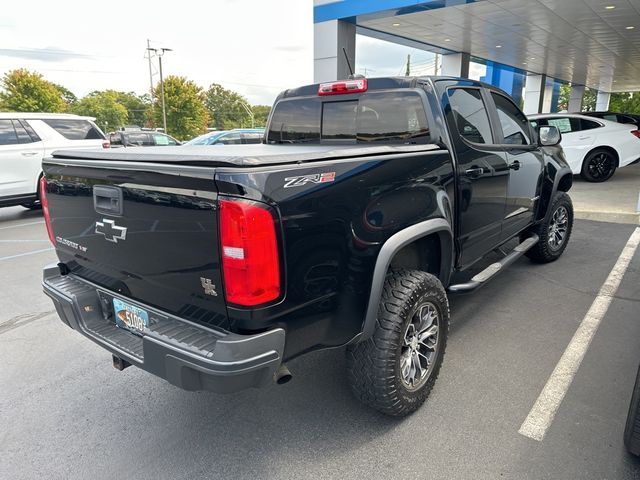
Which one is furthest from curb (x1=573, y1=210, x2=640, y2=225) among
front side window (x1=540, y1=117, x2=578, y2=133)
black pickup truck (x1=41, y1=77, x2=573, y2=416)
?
black pickup truck (x1=41, y1=77, x2=573, y2=416)

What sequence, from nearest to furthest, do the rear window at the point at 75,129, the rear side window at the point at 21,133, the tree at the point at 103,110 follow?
the rear side window at the point at 21,133
the rear window at the point at 75,129
the tree at the point at 103,110

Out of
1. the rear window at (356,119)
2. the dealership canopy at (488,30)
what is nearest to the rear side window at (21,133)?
the rear window at (356,119)

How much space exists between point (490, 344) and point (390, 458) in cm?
149

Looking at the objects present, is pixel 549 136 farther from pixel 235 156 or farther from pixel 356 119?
pixel 235 156

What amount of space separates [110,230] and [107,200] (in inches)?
5.9

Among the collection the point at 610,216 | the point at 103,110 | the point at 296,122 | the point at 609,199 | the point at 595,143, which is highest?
the point at 103,110

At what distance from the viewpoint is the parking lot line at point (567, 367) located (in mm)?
2527

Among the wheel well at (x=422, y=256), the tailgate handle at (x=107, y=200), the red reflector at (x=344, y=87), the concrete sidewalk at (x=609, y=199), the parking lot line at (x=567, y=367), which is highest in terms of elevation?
the red reflector at (x=344, y=87)

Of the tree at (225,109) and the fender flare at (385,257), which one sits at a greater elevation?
the tree at (225,109)

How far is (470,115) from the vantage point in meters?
3.46

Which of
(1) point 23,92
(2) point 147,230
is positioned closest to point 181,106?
(1) point 23,92

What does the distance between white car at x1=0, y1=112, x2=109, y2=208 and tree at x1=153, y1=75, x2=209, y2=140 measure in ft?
172

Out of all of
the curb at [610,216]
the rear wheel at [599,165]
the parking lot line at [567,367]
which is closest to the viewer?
the parking lot line at [567,367]

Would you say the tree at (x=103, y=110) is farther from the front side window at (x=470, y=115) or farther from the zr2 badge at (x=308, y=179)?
the zr2 badge at (x=308, y=179)
